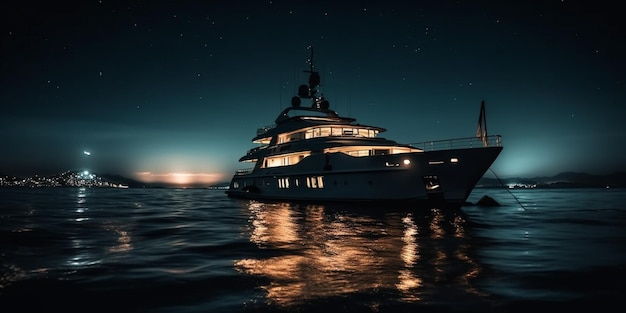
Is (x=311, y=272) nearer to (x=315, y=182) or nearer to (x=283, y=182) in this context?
(x=315, y=182)

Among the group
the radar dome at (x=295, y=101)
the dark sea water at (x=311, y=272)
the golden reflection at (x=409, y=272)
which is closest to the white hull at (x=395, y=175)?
the dark sea water at (x=311, y=272)

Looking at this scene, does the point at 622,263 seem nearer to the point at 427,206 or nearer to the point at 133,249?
the point at 133,249

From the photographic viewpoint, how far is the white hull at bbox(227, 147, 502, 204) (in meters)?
24.0

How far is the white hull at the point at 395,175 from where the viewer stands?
24.0 meters

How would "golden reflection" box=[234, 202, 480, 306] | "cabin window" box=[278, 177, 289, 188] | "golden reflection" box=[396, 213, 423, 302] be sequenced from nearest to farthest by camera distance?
"golden reflection" box=[396, 213, 423, 302]
"golden reflection" box=[234, 202, 480, 306]
"cabin window" box=[278, 177, 289, 188]

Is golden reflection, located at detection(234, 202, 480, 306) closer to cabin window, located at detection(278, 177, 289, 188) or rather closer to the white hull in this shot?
the white hull

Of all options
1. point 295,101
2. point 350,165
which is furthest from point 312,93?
→ point 350,165

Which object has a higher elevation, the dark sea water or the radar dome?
the radar dome

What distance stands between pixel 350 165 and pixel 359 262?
18.8m

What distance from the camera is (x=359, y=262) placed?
367 inches

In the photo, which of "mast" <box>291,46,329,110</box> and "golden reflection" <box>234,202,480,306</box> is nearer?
"golden reflection" <box>234,202,480,306</box>

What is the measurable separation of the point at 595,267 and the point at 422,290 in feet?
17.1

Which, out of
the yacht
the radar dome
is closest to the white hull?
the yacht

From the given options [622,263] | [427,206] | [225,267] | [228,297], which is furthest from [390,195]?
[228,297]
